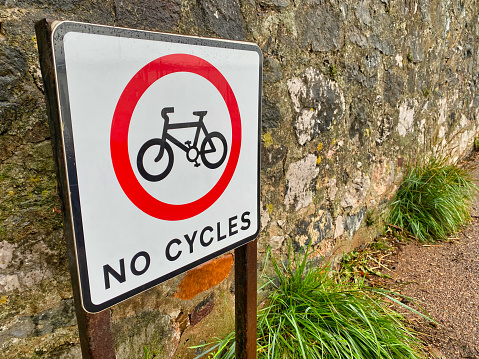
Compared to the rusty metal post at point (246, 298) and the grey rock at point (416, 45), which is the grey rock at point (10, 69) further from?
the grey rock at point (416, 45)

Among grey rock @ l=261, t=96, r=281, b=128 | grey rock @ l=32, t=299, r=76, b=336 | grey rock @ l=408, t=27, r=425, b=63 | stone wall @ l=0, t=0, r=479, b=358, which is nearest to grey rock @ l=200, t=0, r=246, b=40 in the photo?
stone wall @ l=0, t=0, r=479, b=358

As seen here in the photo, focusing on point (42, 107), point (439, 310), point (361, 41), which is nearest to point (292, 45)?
point (361, 41)

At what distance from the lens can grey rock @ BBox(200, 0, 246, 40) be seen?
120 centimetres

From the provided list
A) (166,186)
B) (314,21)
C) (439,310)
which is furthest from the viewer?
(439,310)

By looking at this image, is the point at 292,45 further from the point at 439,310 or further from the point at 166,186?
the point at 439,310

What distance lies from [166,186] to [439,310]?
5.86 ft

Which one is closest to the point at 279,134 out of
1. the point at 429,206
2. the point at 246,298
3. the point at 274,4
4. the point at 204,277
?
the point at 274,4

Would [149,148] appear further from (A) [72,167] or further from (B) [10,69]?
(B) [10,69]

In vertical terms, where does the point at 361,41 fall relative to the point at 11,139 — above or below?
above

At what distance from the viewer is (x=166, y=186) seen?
75 centimetres

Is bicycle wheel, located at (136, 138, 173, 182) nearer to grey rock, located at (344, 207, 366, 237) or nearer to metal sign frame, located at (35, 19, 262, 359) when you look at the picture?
metal sign frame, located at (35, 19, 262, 359)

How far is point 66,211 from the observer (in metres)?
0.62

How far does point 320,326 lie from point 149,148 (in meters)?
1.15

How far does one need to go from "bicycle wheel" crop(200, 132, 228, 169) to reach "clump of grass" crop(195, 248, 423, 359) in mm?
833
